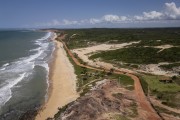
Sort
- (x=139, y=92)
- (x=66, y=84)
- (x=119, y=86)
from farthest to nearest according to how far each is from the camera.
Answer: (x=66, y=84)
(x=119, y=86)
(x=139, y=92)

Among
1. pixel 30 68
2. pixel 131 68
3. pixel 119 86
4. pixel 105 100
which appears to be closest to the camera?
pixel 105 100

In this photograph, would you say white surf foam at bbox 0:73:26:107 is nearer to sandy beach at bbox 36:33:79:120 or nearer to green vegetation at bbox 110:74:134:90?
sandy beach at bbox 36:33:79:120

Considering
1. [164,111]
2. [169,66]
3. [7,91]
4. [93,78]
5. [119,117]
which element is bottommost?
[7,91]

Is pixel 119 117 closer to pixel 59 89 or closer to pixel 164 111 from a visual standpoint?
pixel 164 111

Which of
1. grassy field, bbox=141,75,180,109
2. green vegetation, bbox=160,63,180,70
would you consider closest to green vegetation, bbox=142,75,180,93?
grassy field, bbox=141,75,180,109

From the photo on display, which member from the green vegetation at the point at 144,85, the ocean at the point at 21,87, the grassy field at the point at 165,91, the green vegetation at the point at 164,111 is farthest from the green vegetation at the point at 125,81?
the ocean at the point at 21,87

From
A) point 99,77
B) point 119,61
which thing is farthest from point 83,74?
point 119,61

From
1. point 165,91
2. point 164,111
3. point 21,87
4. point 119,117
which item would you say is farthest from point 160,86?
point 21,87

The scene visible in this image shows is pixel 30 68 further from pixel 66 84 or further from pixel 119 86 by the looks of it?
pixel 119 86
